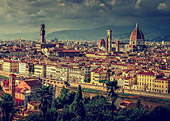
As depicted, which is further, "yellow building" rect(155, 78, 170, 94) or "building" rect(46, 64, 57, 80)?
"building" rect(46, 64, 57, 80)

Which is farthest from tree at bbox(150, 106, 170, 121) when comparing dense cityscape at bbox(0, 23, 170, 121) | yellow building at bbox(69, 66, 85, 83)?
yellow building at bbox(69, 66, 85, 83)

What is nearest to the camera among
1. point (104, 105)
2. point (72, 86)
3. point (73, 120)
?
point (73, 120)

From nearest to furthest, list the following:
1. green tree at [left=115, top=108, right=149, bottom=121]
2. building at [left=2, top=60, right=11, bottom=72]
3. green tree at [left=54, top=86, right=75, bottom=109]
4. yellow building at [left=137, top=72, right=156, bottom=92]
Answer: green tree at [left=115, top=108, right=149, bottom=121], green tree at [left=54, top=86, right=75, bottom=109], yellow building at [left=137, top=72, right=156, bottom=92], building at [left=2, top=60, right=11, bottom=72]

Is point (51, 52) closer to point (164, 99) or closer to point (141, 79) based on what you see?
point (141, 79)

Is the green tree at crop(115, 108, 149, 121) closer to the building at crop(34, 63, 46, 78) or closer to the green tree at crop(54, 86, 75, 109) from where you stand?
the green tree at crop(54, 86, 75, 109)

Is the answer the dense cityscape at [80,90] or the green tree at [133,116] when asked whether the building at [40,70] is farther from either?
the green tree at [133,116]

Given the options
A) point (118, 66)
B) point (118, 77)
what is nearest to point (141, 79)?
point (118, 77)
